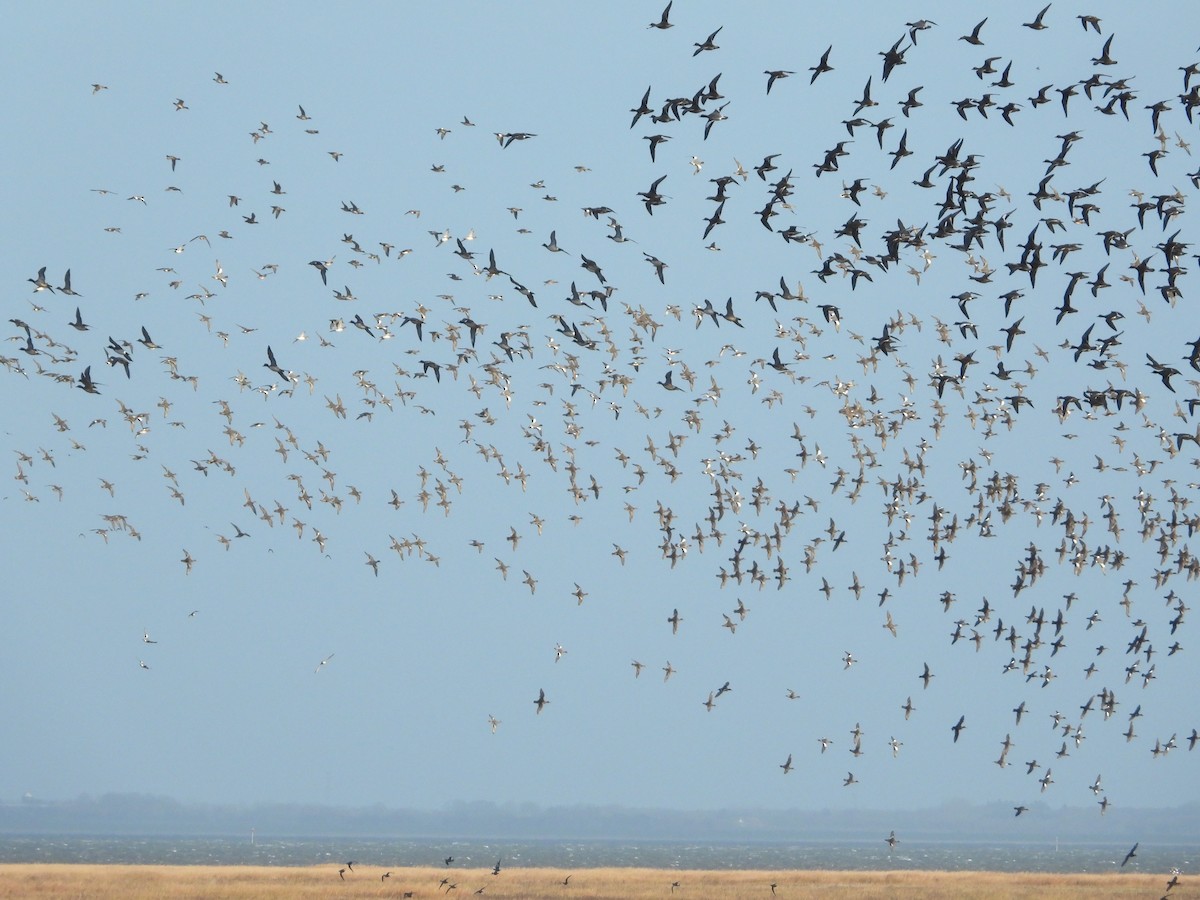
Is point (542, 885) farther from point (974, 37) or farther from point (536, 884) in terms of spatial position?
point (974, 37)

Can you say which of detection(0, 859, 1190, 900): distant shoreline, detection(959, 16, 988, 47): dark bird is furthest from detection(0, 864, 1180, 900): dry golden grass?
detection(959, 16, 988, 47): dark bird

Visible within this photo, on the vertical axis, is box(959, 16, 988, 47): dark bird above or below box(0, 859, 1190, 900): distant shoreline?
above

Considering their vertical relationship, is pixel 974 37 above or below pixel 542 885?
above

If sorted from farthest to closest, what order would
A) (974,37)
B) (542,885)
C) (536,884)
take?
1. (536,884)
2. (542,885)
3. (974,37)

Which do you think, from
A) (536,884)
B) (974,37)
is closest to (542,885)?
(536,884)

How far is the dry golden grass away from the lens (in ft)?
167

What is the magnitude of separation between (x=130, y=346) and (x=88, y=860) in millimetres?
52049

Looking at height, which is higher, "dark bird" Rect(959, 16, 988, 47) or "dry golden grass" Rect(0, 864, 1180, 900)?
"dark bird" Rect(959, 16, 988, 47)

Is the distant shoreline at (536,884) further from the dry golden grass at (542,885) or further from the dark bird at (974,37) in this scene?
the dark bird at (974,37)

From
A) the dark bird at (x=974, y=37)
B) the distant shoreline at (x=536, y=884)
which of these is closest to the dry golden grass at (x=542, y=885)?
the distant shoreline at (x=536, y=884)

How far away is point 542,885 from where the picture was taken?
5797 cm

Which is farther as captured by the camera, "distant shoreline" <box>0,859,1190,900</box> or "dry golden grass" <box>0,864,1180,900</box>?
"distant shoreline" <box>0,859,1190,900</box>

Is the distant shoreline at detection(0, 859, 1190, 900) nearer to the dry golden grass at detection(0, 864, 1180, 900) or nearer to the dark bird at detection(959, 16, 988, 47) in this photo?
the dry golden grass at detection(0, 864, 1180, 900)

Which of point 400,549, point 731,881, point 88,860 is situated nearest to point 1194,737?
point 731,881
